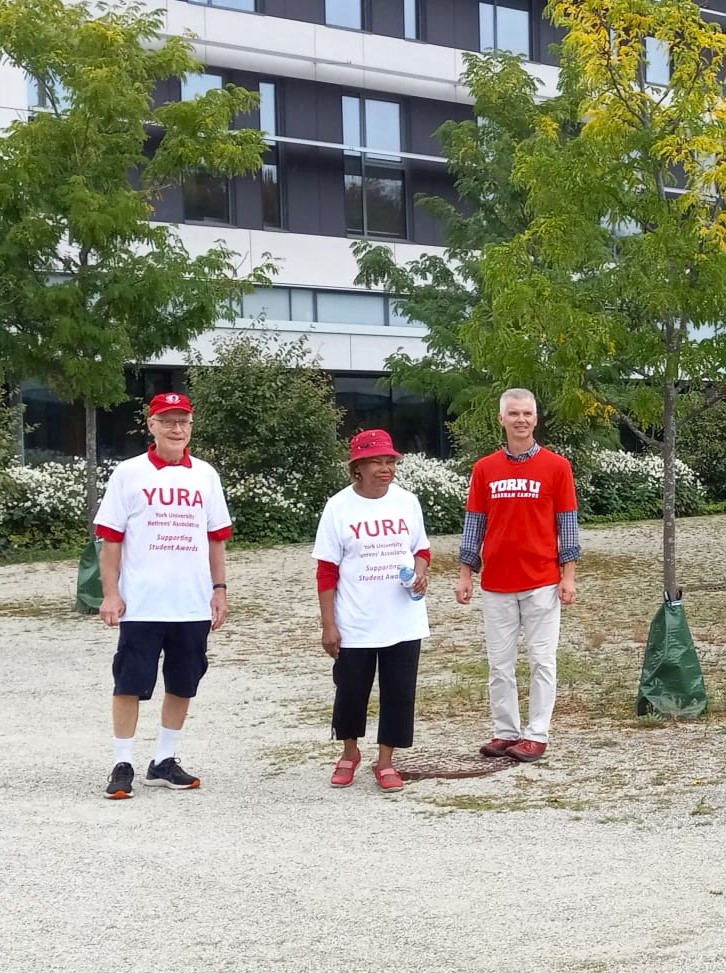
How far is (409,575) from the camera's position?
6.87m

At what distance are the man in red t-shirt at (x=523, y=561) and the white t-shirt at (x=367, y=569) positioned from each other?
596 millimetres

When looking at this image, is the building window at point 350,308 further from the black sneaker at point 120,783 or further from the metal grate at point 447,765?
the black sneaker at point 120,783

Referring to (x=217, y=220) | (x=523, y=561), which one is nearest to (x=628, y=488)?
(x=217, y=220)

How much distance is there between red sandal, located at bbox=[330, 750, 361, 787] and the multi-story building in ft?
65.3

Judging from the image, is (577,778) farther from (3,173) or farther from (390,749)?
(3,173)

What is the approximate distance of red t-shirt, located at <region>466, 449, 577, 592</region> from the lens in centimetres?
727

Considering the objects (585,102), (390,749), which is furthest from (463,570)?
(585,102)

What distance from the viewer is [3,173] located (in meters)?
13.8

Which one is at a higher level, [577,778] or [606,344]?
[606,344]

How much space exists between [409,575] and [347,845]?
1506 mm

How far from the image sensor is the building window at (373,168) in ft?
97.9

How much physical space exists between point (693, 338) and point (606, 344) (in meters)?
1.13

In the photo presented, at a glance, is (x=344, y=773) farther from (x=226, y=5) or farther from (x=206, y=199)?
(x=226, y=5)

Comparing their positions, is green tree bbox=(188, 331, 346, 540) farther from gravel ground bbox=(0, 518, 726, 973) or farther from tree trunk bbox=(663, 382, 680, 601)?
gravel ground bbox=(0, 518, 726, 973)
